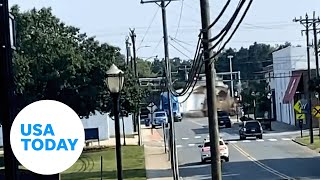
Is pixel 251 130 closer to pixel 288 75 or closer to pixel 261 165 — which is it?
pixel 288 75

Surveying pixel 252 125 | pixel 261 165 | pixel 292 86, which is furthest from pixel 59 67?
pixel 292 86

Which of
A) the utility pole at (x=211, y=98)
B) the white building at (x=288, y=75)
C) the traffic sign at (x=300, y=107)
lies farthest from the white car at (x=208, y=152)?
the white building at (x=288, y=75)

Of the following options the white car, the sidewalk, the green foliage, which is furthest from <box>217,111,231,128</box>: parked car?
the white car

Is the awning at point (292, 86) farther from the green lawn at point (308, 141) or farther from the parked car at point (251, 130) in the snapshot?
the green lawn at point (308, 141)

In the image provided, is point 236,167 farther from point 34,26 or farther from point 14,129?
point 14,129

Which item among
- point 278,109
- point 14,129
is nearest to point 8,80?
point 14,129

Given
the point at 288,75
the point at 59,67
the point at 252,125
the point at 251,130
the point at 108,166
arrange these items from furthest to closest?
the point at 288,75 < the point at 251,130 < the point at 252,125 < the point at 59,67 < the point at 108,166

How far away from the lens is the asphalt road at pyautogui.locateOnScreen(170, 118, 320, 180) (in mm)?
39237

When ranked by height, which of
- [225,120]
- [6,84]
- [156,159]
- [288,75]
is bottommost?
[156,159]

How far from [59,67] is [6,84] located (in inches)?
1776

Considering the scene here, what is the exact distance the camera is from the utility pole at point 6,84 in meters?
7.93

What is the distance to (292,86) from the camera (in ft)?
262

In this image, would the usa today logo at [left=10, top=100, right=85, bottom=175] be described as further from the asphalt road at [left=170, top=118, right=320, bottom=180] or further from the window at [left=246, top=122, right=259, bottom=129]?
the window at [left=246, top=122, right=259, bottom=129]

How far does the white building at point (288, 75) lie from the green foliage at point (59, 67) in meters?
27.1
